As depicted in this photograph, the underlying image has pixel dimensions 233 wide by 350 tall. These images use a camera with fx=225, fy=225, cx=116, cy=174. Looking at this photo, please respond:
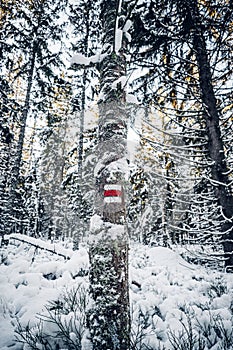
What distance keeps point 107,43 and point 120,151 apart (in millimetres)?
1557

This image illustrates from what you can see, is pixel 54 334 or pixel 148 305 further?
pixel 148 305

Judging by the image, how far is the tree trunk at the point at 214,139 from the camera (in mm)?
4768

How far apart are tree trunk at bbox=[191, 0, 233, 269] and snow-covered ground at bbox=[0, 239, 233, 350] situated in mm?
950

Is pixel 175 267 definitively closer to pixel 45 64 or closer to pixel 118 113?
pixel 118 113

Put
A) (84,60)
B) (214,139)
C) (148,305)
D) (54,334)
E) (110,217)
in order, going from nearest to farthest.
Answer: (110,217) < (54,334) < (84,60) < (148,305) < (214,139)

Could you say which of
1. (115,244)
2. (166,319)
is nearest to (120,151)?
(115,244)

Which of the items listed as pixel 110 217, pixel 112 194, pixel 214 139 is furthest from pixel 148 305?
pixel 214 139

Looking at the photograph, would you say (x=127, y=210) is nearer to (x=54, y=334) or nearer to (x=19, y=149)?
(x=54, y=334)

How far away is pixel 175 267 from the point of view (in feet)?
21.1

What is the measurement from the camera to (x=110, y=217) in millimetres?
2549

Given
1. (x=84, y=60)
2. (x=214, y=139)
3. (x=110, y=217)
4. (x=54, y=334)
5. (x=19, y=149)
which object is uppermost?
(x=19, y=149)

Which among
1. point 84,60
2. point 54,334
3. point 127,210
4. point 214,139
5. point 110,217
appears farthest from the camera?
point 214,139

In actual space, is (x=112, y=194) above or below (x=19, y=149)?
below

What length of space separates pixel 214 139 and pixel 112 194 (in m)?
3.52
